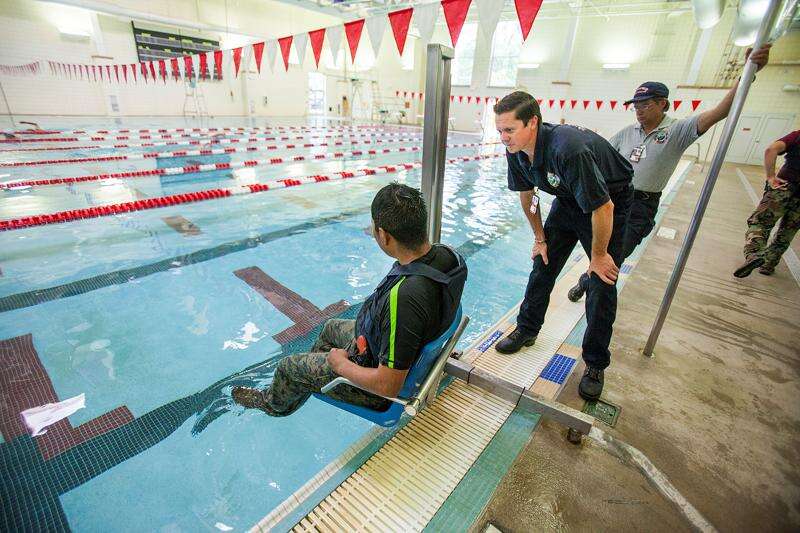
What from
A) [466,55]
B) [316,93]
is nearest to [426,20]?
[466,55]

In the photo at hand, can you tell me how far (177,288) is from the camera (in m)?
3.44

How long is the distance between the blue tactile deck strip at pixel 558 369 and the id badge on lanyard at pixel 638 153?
1659 millimetres

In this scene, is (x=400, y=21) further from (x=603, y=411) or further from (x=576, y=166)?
(x=603, y=411)

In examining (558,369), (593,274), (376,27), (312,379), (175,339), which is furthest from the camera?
(376,27)

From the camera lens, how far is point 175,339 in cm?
275

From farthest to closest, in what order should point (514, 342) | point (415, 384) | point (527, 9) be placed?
point (527, 9) < point (514, 342) < point (415, 384)

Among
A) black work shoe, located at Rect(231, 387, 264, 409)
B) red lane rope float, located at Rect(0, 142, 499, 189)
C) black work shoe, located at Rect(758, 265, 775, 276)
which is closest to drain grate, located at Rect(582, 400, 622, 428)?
black work shoe, located at Rect(231, 387, 264, 409)

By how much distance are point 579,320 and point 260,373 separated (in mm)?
2496

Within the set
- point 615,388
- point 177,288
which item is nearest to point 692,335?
point 615,388

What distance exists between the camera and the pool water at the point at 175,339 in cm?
172

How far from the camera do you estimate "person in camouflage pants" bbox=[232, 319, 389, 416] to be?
159 centimetres

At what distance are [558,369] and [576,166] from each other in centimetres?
132

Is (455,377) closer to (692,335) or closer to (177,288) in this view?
(692,335)

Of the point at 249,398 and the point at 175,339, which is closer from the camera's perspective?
the point at 249,398
